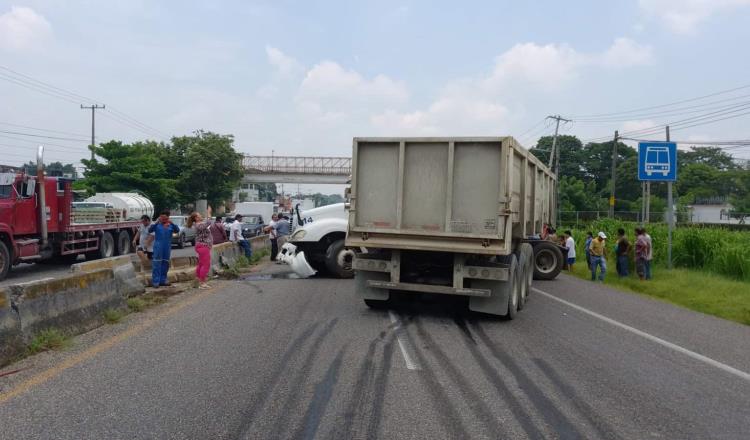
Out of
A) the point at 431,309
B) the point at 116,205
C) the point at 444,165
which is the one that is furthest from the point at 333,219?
the point at 116,205

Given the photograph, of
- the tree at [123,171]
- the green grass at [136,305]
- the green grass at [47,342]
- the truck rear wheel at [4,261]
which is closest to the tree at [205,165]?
the tree at [123,171]

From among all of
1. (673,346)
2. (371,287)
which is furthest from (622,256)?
(371,287)

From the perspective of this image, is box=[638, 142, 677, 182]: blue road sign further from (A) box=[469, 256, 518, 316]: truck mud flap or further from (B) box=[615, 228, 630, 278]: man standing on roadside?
(A) box=[469, 256, 518, 316]: truck mud flap

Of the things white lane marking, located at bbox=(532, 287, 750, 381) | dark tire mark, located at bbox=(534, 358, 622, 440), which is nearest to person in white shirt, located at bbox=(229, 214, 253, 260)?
white lane marking, located at bbox=(532, 287, 750, 381)

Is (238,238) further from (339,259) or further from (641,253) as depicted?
(641,253)

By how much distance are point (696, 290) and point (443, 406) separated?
12.4 metres

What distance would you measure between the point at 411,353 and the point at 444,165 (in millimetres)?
3271

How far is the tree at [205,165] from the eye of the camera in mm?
46969

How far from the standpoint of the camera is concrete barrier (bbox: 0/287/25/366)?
642 cm

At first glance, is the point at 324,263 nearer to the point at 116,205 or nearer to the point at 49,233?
the point at 49,233

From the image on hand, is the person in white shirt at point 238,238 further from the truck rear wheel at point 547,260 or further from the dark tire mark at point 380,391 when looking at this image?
the dark tire mark at point 380,391

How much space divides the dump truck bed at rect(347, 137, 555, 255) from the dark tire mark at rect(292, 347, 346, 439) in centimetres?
322

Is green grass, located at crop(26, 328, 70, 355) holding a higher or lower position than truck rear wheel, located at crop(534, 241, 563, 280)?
lower

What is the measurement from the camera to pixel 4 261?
1491 cm
